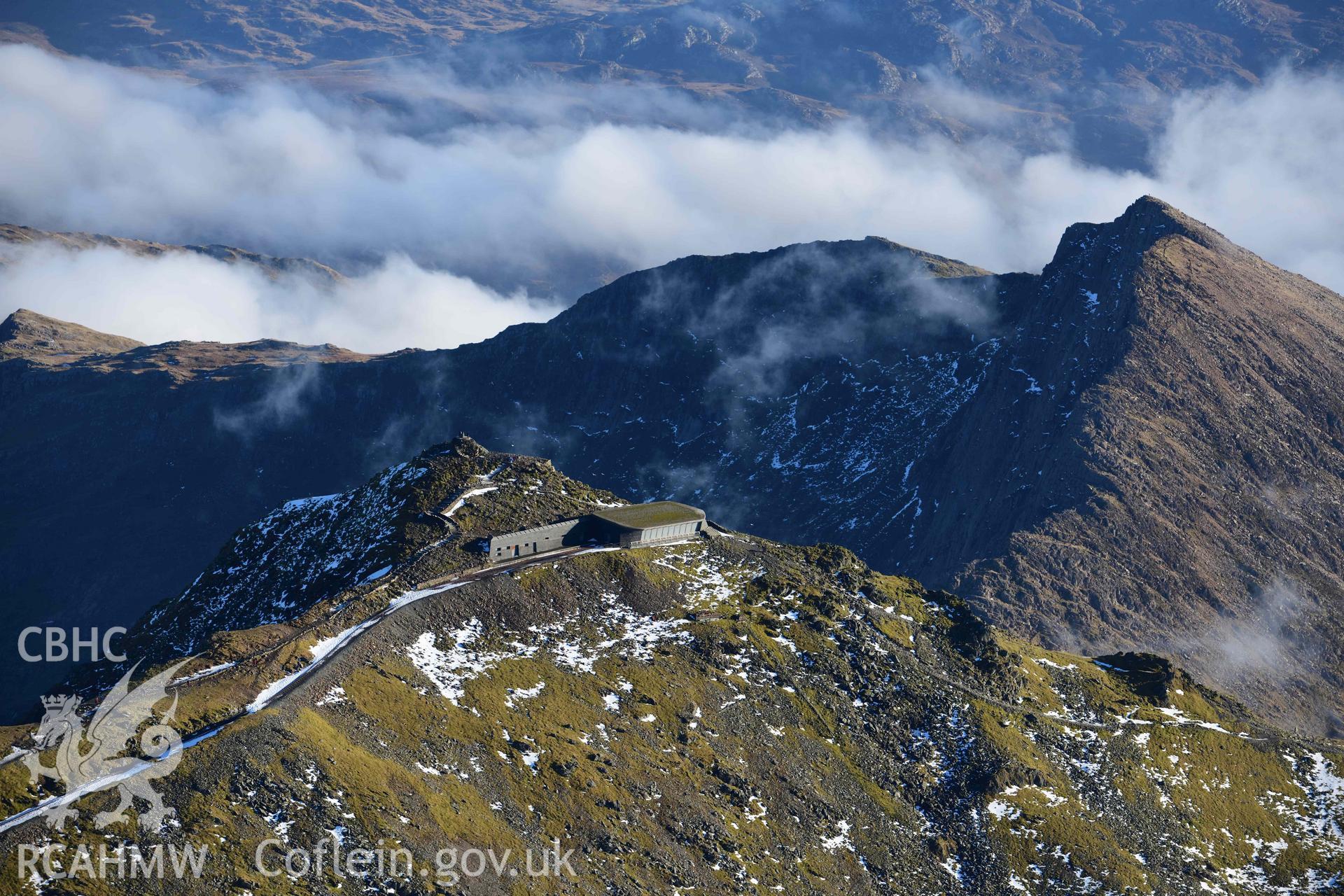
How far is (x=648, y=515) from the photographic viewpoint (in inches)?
6654

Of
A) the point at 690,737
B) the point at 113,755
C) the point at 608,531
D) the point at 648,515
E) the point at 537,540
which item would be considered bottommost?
the point at 690,737

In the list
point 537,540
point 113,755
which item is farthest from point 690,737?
point 113,755

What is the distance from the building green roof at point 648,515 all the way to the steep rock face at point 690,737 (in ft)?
12.5

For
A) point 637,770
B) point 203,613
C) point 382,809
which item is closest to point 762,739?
point 637,770

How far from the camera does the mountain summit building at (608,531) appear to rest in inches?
6127

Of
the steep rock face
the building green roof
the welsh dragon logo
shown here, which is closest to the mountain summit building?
the building green roof

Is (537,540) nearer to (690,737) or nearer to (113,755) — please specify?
(690,737)

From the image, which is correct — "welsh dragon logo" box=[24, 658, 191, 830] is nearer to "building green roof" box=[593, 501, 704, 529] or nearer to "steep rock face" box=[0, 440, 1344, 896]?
"steep rock face" box=[0, 440, 1344, 896]

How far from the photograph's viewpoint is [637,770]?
5020 inches

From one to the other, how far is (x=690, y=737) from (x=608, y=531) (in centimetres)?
3561

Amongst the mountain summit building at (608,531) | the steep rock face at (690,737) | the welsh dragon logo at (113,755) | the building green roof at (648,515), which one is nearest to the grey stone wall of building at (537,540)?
the mountain summit building at (608,531)

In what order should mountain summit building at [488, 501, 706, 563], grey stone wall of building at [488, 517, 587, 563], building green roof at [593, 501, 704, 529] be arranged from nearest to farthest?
grey stone wall of building at [488, 517, 587, 563], mountain summit building at [488, 501, 706, 563], building green roof at [593, 501, 704, 529]

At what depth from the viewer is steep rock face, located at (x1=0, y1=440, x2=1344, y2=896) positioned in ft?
363

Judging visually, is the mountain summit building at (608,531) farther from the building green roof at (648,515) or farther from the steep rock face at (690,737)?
the steep rock face at (690,737)
